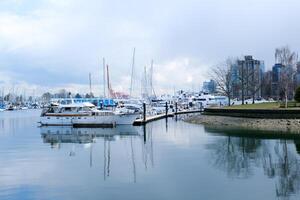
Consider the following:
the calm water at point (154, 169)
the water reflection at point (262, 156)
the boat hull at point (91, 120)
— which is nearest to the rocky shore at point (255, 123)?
the water reflection at point (262, 156)

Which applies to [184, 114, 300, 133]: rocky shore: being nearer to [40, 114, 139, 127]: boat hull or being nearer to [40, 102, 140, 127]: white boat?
[40, 114, 139, 127]: boat hull

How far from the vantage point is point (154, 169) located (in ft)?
82.1

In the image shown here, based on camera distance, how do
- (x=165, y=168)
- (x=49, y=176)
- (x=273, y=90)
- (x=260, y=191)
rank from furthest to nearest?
(x=273, y=90) → (x=165, y=168) → (x=49, y=176) → (x=260, y=191)

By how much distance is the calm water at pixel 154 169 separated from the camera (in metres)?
19.2

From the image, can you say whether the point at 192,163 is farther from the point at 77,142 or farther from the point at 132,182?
the point at 77,142

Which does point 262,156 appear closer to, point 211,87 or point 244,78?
point 244,78

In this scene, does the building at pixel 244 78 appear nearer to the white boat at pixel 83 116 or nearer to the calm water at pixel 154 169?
the white boat at pixel 83 116

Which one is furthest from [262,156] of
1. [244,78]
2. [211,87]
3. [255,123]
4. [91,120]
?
[211,87]

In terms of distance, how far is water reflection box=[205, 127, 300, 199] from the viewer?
22.0 metres

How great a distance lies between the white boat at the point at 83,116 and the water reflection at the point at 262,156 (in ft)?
62.9

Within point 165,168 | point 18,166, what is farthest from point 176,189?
point 18,166

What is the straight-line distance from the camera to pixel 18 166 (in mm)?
26703

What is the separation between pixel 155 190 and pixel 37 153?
16.8 meters

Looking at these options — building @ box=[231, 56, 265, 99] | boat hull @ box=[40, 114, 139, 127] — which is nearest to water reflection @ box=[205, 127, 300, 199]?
boat hull @ box=[40, 114, 139, 127]
